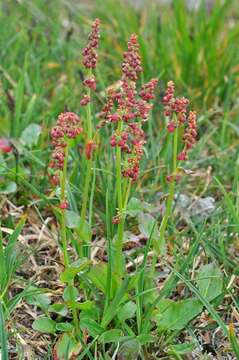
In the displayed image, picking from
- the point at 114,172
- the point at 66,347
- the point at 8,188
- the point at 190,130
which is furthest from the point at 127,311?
the point at 8,188

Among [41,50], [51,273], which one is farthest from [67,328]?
[41,50]


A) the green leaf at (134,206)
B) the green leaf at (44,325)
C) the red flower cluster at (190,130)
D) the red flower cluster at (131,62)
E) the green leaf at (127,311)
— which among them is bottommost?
the green leaf at (44,325)

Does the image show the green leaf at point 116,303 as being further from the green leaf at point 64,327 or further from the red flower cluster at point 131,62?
the red flower cluster at point 131,62

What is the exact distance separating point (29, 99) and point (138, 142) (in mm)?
1351

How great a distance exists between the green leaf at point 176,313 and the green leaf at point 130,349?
0.11 m

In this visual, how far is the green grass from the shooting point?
6.28 feet

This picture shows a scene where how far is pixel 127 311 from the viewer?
1.90m

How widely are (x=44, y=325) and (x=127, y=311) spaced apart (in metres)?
0.24

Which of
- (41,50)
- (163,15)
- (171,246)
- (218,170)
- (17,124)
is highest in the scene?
(163,15)

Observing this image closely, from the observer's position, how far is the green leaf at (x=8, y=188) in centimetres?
244

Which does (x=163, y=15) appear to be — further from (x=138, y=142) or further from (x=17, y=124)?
(x=138, y=142)

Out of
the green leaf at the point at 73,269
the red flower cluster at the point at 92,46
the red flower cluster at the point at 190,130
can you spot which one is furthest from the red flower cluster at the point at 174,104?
the green leaf at the point at 73,269

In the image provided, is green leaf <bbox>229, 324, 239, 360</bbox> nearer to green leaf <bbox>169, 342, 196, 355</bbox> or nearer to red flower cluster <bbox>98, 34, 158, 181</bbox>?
green leaf <bbox>169, 342, 196, 355</bbox>

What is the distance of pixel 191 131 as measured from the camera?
1771mm
